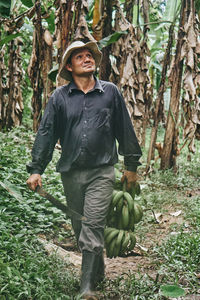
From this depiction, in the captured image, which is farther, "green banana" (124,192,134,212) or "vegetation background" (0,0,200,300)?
"green banana" (124,192,134,212)

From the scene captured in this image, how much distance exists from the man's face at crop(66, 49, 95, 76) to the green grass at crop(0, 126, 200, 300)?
4.15ft

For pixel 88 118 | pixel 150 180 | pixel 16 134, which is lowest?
pixel 150 180

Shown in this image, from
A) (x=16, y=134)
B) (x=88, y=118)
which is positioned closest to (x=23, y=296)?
(x=88, y=118)

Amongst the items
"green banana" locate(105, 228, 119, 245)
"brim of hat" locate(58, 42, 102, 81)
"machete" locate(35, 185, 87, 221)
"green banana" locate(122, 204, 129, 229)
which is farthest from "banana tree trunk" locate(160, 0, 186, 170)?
"machete" locate(35, 185, 87, 221)

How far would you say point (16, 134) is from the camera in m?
8.29

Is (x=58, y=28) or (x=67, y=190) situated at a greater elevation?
(x=58, y=28)

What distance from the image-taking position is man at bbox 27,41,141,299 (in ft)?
10.8

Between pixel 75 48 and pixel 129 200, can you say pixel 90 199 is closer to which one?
pixel 129 200

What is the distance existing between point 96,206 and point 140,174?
4.79 metres

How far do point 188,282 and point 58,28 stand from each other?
3.92m

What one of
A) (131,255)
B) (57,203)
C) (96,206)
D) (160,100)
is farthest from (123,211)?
(160,100)

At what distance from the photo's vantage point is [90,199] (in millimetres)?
3264

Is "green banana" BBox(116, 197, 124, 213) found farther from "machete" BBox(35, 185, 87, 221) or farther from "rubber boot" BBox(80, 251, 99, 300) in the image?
"rubber boot" BBox(80, 251, 99, 300)

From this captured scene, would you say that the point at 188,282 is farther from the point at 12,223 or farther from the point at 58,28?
the point at 58,28
